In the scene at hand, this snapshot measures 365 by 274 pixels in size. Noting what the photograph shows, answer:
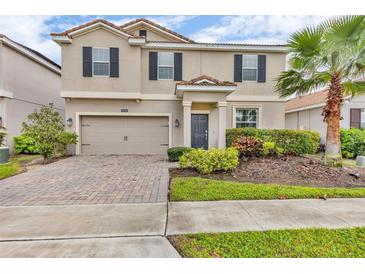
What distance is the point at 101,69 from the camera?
10672 mm

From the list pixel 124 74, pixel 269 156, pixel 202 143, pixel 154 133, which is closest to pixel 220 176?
pixel 269 156

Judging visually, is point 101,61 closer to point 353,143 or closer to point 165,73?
point 165,73

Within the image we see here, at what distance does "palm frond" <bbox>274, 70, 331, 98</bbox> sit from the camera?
7145 mm

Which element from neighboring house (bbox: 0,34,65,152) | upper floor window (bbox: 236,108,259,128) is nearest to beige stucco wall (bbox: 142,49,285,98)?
upper floor window (bbox: 236,108,259,128)

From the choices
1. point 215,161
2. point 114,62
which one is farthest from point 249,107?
point 114,62

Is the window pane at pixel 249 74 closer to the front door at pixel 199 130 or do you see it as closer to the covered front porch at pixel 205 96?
the covered front porch at pixel 205 96

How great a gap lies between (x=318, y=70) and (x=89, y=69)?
10828 mm

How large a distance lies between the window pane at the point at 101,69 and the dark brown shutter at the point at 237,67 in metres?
7.49

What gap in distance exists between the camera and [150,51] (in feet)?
36.3

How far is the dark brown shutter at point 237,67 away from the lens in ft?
38.0

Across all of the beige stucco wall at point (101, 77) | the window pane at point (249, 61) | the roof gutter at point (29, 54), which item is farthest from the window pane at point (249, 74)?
the roof gutter at point (29, 54)

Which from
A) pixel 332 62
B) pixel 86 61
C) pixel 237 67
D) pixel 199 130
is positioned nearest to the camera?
pixel 332 62

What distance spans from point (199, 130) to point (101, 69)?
6.49m

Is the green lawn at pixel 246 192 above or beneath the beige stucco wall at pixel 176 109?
beneath
